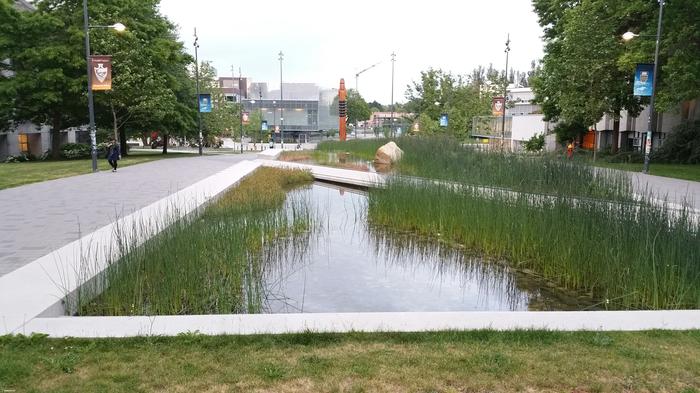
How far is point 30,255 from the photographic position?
6.83m

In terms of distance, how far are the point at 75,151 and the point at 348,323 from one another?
3554cm

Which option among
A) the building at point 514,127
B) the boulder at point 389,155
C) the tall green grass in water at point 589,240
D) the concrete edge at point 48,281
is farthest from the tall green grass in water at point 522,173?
the building at point 514,127

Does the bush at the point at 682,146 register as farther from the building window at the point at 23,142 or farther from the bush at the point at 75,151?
the building window at the point at 23,142

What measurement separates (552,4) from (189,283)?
97.1ft

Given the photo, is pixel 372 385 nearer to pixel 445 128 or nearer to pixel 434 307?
pixel 434 307

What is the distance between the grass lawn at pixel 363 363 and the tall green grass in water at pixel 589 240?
1315 millimetres

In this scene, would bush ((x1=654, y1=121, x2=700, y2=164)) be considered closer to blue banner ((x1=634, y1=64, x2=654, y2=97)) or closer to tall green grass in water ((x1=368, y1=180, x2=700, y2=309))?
blue banner ((x1=634, y1=64, x2=654, y2=97))

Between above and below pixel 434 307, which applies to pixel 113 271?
above

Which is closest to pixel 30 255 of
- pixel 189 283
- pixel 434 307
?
pixel 189 283

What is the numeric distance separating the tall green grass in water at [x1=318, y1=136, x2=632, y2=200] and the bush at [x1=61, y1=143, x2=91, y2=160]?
76.1ft

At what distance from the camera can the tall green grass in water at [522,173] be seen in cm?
909

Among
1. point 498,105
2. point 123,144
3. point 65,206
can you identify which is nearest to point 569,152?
point 498,105

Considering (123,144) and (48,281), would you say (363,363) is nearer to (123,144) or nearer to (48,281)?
(48,281)

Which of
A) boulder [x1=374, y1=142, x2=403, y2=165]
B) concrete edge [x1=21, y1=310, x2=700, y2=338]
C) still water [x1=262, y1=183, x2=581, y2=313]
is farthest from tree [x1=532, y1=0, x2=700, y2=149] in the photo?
concrete edge [x1=21, y1=310, x2=700, y2=338]
